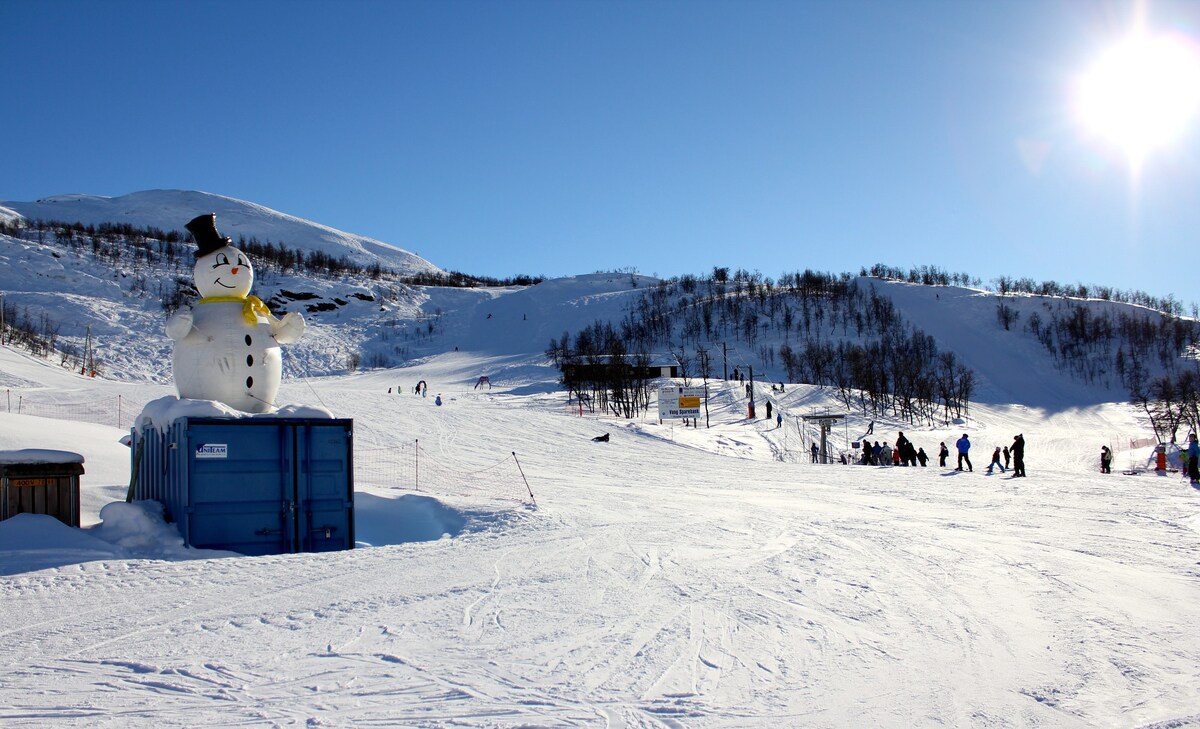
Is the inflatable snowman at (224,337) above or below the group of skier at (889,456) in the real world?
above

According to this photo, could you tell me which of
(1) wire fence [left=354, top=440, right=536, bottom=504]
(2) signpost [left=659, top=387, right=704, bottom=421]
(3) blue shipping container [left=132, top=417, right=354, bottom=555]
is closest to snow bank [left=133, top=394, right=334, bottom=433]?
(3) blue shipping container [left=132, top=417, right=354, bottom=555]

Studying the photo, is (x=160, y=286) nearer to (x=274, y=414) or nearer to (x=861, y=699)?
(x=274, y=414)

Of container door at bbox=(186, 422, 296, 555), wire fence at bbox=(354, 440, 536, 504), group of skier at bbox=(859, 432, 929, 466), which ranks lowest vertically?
group of skier at bbox=(859, 432, 929, 466)

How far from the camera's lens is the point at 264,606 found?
22.6ft

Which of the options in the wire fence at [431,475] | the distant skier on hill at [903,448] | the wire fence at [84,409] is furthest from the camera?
the distant skier on hill at [903,448]

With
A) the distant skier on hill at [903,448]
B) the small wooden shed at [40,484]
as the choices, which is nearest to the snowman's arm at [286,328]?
the small wooden shed at [40,484]

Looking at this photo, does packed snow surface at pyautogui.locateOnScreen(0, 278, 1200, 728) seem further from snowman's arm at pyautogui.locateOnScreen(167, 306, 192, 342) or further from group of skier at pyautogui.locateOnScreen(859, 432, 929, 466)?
group of skier at pyautogui.locateOnScreen(859, 432, 929, 466)

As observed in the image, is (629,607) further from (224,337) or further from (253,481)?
(224,337)

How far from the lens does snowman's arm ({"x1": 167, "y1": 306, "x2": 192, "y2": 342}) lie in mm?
10727

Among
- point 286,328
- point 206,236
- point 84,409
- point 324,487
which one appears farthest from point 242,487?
point 84,409

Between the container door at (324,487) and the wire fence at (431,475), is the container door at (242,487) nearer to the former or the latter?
the container door at (324,487)

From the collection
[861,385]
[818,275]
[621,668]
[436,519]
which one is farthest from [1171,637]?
[818,275]

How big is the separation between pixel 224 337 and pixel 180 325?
21.9 inches

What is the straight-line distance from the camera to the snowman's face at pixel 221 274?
37.2 ft
